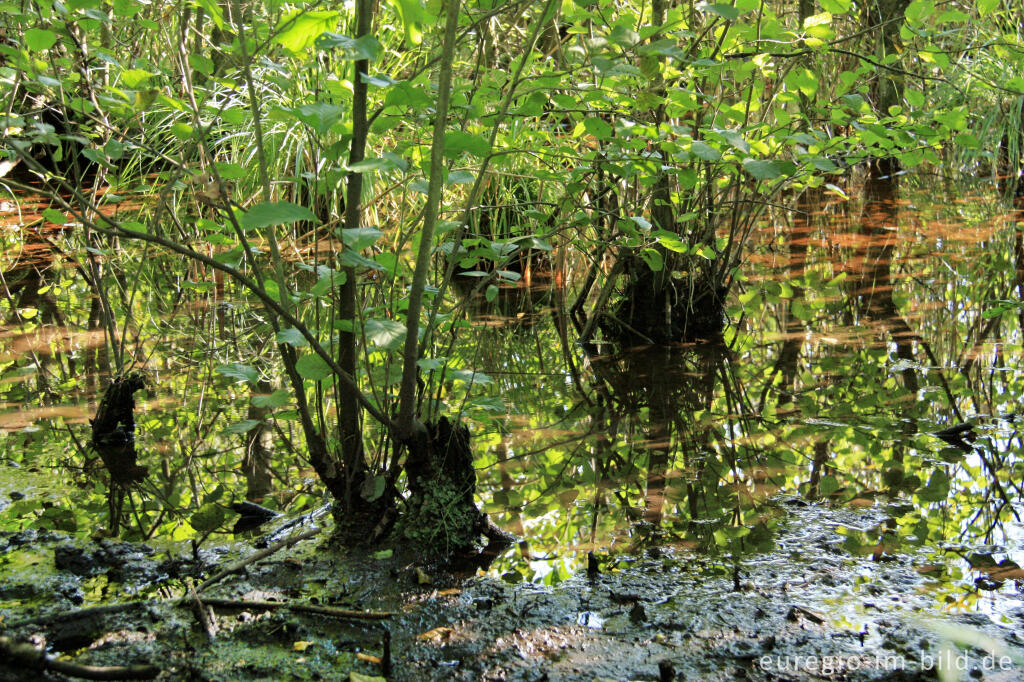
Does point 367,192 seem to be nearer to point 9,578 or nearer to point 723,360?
point 723,360

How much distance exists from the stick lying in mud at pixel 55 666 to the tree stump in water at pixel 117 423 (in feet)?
4.35

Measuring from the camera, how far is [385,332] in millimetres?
1520

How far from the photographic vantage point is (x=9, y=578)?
1667 millimetres

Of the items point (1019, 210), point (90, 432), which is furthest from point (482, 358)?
point (1019, 210)

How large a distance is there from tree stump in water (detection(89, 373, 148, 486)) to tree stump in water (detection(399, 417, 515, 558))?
105 centimetres

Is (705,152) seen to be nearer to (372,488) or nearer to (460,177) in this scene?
(460,177)

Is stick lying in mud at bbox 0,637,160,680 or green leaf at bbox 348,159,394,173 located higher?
green leaf at bbox 348,159,394,173

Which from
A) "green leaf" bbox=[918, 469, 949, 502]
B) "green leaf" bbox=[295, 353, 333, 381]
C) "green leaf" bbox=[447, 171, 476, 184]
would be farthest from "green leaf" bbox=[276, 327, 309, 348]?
"green leaf" bbox=[918, 469, 949, 502]

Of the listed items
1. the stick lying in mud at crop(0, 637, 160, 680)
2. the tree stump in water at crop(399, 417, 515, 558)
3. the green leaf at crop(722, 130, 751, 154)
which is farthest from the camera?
the tree stump in water at crop(399, 417, 515, 558)

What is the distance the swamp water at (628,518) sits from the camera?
1409mm

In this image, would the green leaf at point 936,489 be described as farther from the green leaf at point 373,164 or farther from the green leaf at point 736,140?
the green leaf at point 373,164

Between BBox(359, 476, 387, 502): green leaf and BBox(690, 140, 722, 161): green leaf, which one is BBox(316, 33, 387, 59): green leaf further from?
BBox(359, 476, 387, 502): green leaf

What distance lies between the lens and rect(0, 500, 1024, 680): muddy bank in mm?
1354

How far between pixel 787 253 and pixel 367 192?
264cm
